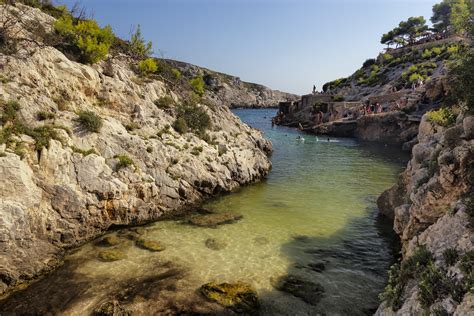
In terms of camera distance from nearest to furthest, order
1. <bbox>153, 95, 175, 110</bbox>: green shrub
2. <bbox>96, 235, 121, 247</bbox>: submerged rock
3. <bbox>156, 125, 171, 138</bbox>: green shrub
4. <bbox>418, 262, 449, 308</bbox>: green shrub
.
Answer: <bbox>418, 262, 449, 308</bbox>: green shrub
<bbox>96, 235, 121, 247</bbox>: submerged rock
<bbox>156, 125, 171, 138</bbox>: green shrub
<bbox>153, 95, 175, 110</bbox>: green shrub

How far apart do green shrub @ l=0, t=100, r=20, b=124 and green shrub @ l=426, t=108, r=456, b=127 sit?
21994mm

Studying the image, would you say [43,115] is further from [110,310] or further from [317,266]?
[317,266]

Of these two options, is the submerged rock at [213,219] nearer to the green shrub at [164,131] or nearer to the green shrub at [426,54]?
the green shrub at [164,131]

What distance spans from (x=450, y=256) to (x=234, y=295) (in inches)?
283

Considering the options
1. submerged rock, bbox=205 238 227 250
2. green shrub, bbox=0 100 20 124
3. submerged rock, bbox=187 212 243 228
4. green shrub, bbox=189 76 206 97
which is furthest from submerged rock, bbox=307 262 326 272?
green shrub, bbox=189 76 206 97

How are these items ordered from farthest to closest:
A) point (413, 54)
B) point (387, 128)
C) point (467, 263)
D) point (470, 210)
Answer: point (413, 54), point (387, 128), point (470, 210), point (467, 263)

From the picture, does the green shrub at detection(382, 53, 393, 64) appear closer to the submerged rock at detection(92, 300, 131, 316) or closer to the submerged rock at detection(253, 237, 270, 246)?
the submerged rock at detection(253, 237, 270, 246)

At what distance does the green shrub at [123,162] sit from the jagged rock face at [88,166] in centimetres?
22

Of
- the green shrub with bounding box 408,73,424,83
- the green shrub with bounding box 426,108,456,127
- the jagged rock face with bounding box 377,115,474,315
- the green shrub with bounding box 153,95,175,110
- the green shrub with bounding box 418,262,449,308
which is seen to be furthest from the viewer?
the green shrub with bounding box 408,73,424,83

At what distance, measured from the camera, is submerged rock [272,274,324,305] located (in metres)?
11.6

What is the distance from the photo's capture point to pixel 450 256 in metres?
7.31

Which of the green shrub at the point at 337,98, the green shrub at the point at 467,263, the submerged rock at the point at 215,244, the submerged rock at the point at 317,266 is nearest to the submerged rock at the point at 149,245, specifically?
the submerged rock at the point at 215,244

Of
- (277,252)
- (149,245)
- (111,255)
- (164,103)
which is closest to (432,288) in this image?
(277,252)

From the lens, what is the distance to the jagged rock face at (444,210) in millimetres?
7207
